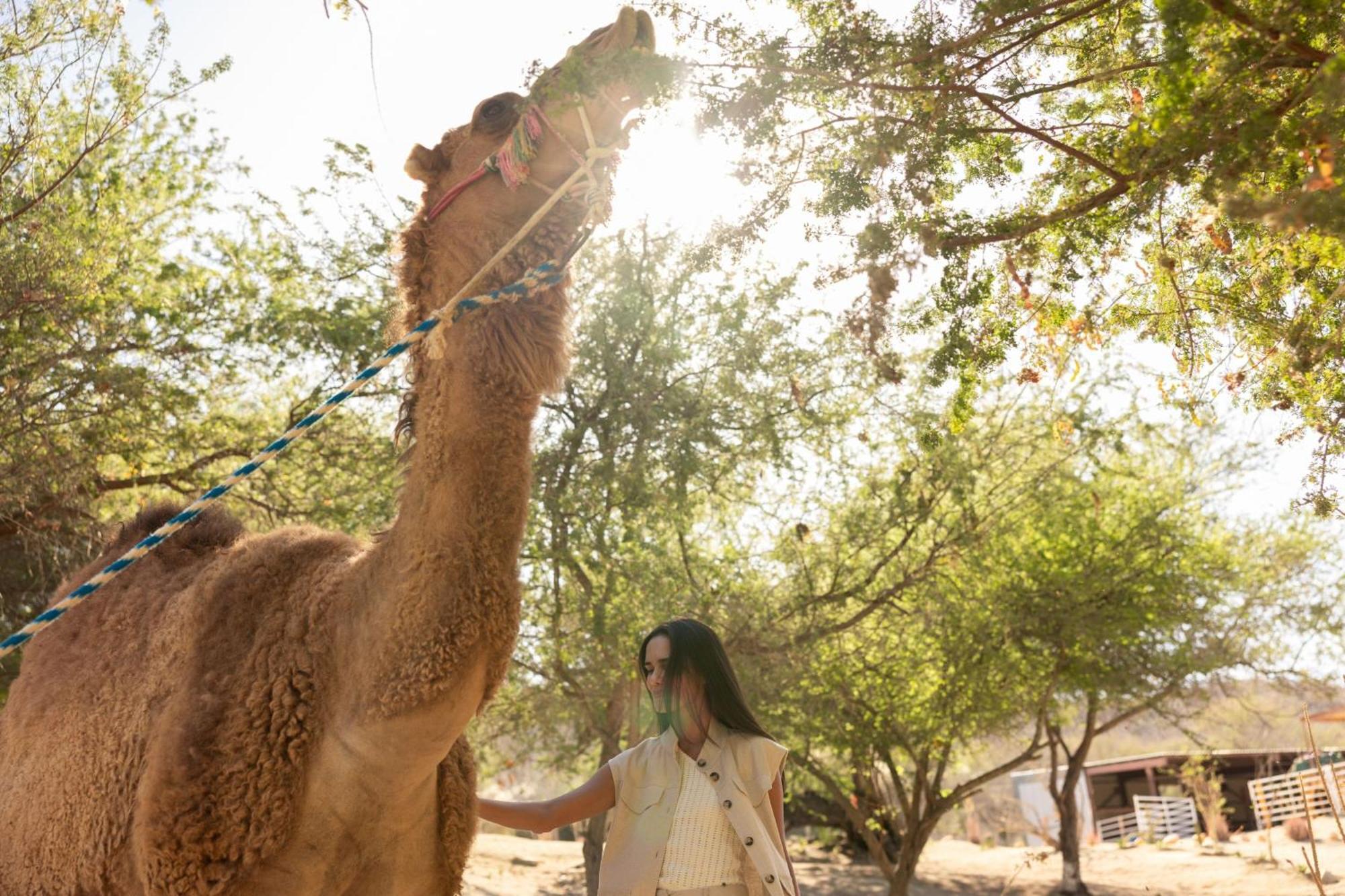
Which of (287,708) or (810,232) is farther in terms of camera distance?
(810,232)

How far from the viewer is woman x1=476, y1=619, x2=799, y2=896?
391 cm

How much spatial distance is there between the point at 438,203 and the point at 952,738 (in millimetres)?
12747

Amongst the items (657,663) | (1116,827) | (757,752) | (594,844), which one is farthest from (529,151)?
(1116,827)

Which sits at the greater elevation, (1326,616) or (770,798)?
(1326,616)

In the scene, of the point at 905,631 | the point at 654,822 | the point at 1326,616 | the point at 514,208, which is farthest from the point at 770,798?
the point at 1326,616

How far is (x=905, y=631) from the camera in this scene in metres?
14.0

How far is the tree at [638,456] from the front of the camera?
10.3 metres

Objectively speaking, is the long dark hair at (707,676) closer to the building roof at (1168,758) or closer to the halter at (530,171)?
the halter at (530,171)

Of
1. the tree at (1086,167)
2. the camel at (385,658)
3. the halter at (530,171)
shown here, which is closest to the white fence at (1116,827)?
the tree at (1086,167)

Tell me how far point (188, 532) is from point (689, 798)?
7.47 ft

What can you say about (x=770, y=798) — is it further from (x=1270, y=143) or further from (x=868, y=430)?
(x=868, y=430)

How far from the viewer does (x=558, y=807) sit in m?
4.25

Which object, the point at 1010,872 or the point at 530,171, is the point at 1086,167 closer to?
the point at 530,171

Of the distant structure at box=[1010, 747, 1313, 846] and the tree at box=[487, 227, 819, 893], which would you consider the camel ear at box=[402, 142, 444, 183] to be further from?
the distant structure at box=[1010, 747, 1313, 846]
